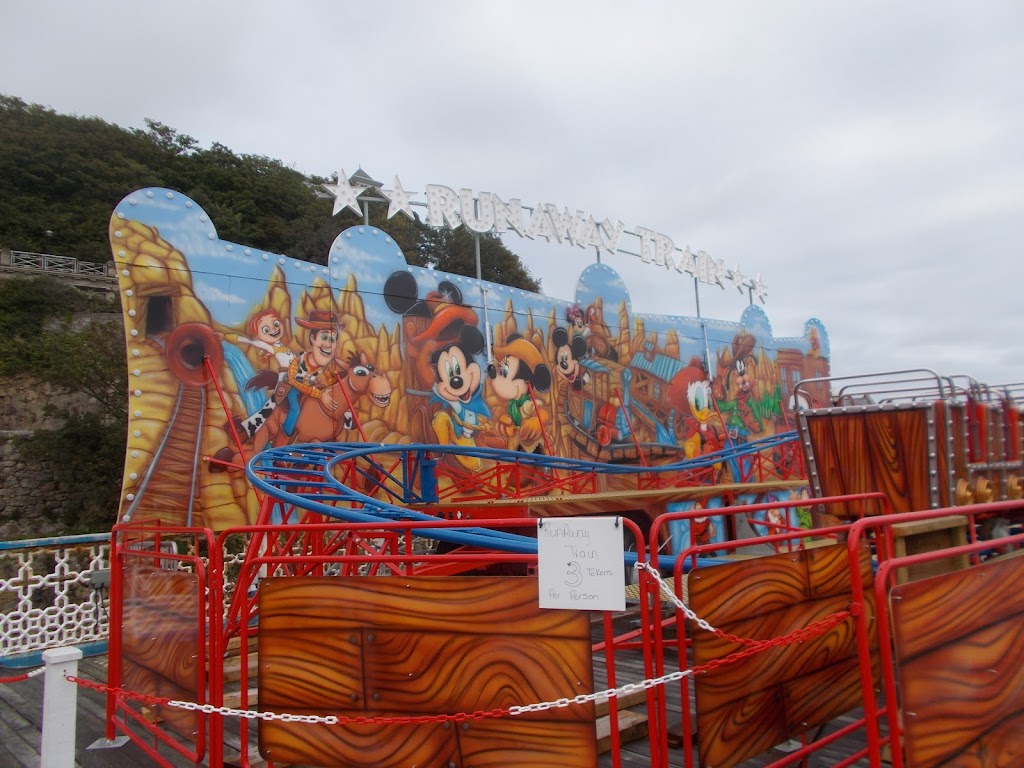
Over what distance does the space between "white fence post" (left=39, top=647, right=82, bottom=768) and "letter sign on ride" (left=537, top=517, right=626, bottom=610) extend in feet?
7.61

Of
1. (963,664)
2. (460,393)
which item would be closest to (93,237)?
(460,393)

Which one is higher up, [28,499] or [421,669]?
[421,669]

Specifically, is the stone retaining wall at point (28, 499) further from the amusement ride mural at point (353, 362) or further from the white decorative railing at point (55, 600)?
the white decorative railing at point (55, 600)

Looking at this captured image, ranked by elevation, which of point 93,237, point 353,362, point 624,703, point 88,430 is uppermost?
point 93,237

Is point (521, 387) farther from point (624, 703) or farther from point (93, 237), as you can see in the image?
point (93, 237)

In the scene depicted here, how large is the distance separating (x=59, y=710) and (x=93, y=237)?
38016 mm

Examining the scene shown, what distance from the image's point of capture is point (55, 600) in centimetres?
752

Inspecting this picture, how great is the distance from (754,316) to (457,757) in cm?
1932

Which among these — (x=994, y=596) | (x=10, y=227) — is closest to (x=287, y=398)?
(x=994, y=596)

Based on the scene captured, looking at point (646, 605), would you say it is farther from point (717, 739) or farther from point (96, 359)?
point (96, 359)

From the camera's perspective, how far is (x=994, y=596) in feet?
10.8

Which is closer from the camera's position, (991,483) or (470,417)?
(991,483)

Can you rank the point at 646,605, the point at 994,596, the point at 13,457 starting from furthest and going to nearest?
1. the point at 13,457
2. the point at 994,596
3. the point at 646,605

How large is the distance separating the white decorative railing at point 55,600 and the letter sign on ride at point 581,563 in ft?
20.6
